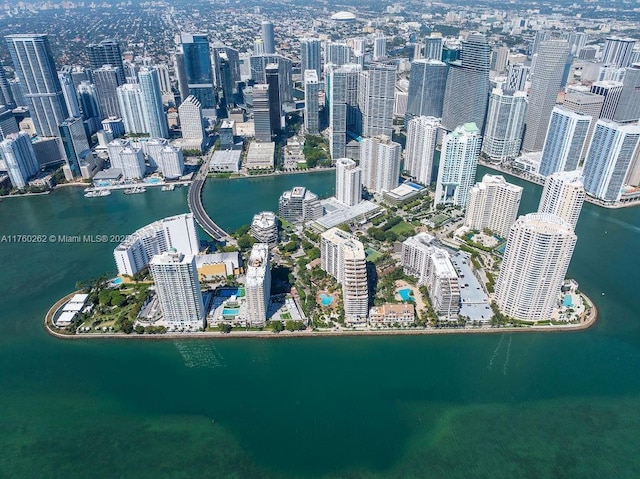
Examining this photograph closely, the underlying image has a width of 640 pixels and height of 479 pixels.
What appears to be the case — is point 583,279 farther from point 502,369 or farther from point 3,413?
point 3,413

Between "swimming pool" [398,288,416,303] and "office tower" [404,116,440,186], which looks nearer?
"swimming pool" [398,288,416,303]

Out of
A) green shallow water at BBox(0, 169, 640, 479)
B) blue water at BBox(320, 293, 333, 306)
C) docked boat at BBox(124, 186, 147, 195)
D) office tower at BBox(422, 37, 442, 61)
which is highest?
office tower at BBox(422, 37, 442, 61)

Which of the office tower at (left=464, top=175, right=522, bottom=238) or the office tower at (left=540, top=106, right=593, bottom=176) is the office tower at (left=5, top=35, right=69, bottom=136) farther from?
the office tower at (left=540, top=106, right=593, bottom=176)

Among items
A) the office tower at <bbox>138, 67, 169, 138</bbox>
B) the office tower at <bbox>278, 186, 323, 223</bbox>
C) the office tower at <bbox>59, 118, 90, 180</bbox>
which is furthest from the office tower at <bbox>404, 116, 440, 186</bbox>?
the office tower at <bbox>59, 118, 90, 180</bbox>

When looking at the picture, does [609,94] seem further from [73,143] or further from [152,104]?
[73,143]

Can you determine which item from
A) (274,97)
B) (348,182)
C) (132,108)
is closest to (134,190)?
(132,108)

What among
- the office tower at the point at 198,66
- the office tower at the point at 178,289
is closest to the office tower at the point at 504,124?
the office tower at the point at 178,289
